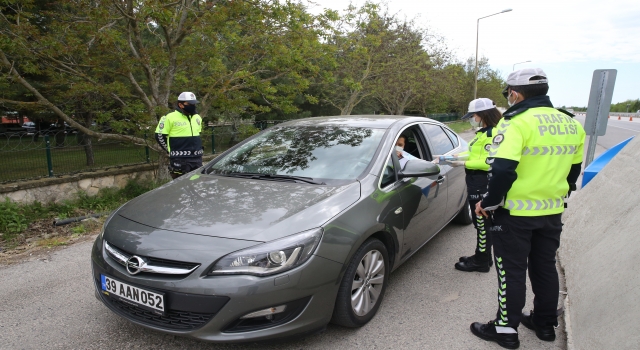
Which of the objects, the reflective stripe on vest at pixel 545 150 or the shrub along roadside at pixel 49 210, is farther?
the shrub along roadside at pixel 49 210

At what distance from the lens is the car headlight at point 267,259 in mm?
2207

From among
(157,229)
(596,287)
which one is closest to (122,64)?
(157,229)

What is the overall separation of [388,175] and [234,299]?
1.59 m

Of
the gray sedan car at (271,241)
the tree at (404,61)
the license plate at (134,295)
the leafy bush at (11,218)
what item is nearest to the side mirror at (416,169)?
the gray sedan car at (271,241)

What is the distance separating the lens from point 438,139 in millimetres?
4543

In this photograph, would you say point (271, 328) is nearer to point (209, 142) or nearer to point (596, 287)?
point (596, 287)

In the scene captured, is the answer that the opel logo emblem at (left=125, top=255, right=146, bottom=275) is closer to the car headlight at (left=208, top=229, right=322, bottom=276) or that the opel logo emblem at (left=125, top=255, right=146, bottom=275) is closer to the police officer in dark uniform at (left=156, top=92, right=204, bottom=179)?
the car headlight at (left=208, top=229, right=322, bottom=276)

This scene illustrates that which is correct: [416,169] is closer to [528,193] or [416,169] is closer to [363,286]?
[528,193]

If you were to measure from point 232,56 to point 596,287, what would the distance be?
7.18 meters

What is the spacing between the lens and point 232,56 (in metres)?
8.07

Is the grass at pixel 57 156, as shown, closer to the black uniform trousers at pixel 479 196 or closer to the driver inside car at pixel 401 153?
the driver inside car at pixel 401 153

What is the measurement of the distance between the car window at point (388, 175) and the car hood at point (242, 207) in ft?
0.90

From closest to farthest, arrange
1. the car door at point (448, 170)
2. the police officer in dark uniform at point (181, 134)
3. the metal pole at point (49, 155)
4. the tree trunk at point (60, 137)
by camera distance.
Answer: the car door at point (448, 170), the police officer in dark uniform at point (181, 134), the metal pole at point (49, 155), the tree trunk at point (60, 137)

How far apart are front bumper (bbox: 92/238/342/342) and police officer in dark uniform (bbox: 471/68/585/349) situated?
Result: 1134 millimetres
